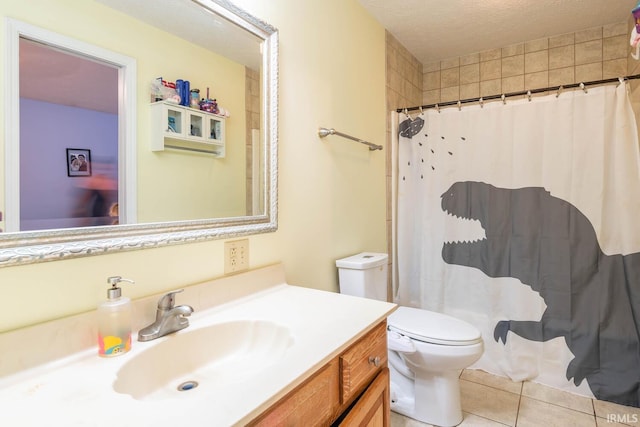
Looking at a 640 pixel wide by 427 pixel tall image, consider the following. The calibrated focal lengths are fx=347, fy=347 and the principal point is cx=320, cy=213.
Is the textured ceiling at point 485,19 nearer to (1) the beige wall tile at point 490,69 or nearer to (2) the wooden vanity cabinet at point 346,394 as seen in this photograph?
(1) the beige wall tile at point 490,69

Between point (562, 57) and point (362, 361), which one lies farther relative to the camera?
point (562, 57)

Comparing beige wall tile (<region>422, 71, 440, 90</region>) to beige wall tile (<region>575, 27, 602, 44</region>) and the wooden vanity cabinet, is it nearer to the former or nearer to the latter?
beige wall tile (<region>575, 27, 602, 44</region>)

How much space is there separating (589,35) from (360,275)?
7.69 ft

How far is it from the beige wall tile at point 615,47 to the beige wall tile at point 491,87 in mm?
640

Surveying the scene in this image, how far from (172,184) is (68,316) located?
442 mm

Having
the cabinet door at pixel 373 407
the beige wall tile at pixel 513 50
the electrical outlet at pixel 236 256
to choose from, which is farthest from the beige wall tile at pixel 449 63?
the cabinet door at pixel 373 407

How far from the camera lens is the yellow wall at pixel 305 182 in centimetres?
81

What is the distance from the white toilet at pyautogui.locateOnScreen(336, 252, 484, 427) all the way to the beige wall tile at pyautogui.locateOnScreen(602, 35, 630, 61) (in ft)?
6.92

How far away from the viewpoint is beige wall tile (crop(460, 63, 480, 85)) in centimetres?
278

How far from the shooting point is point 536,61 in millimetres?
2562

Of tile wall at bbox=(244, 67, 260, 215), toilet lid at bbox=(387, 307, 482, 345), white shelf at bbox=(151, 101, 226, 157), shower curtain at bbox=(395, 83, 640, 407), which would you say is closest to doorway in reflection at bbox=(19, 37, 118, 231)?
white shelf at bbox=(151, 101, 226, 157)

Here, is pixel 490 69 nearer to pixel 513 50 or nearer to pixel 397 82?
pixel 513 50

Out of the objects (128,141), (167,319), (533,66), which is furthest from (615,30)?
(167,319)

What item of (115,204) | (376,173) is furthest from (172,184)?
(376,173)
